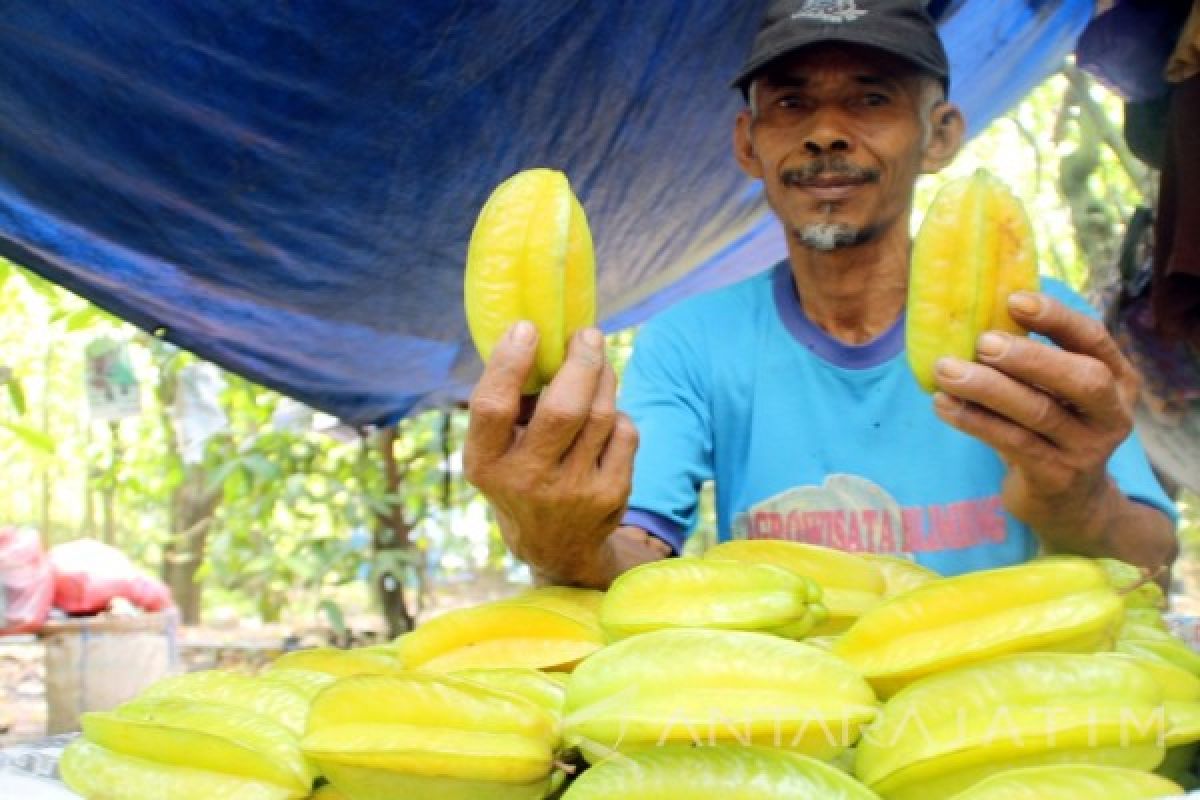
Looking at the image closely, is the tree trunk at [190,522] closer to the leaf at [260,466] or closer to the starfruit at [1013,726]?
the leaf at [260,466]

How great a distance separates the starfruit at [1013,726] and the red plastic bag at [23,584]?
5312 mm

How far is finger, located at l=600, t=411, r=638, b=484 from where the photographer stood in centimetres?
146

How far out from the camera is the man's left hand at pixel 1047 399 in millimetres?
1372

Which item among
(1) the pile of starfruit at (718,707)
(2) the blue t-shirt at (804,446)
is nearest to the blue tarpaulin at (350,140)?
(2) the blue t-shirt at (804,446)

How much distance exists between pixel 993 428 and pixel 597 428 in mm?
480

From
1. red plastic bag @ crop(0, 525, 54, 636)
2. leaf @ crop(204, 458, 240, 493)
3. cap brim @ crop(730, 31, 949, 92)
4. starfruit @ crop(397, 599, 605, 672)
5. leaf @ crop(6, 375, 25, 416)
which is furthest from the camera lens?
leaf @ crop(204, 458, 240, 493)

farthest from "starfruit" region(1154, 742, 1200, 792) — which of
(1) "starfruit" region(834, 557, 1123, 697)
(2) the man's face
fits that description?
(2) the man's face

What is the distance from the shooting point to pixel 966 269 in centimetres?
144

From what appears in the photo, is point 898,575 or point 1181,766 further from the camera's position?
point 898,575

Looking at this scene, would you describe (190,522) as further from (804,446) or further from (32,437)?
(804,446)

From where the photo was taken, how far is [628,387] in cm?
240

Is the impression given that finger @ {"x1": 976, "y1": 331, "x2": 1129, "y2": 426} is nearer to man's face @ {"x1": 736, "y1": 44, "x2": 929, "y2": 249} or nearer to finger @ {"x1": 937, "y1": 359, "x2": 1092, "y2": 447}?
finger @ {"x1": 937, "y1": 359, "x2": 1092, "y2": 447}

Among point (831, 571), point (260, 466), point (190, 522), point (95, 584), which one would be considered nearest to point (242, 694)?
point (831, 571)

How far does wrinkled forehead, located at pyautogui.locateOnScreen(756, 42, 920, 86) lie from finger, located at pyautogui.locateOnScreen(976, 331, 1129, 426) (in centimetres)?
103
